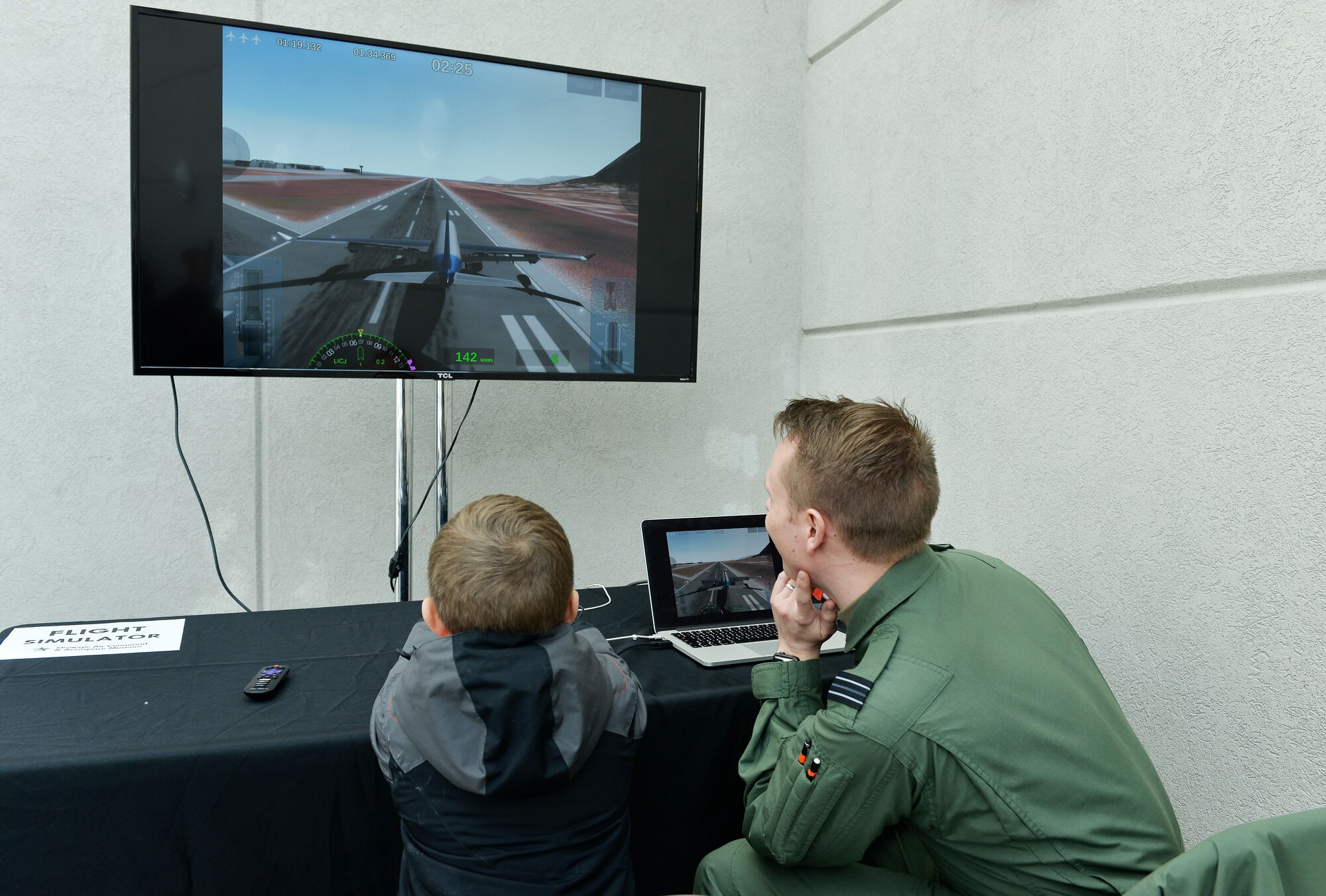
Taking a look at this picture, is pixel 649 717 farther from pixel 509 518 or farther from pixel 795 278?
pixel 795 278

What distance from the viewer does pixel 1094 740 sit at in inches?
42.4

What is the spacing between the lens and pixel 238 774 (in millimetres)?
1265

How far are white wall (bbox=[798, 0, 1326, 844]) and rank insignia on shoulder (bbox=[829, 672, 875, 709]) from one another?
2.79ft

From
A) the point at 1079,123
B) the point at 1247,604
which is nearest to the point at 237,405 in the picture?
the point at 1079,123

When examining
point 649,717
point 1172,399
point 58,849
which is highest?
point 1172,399

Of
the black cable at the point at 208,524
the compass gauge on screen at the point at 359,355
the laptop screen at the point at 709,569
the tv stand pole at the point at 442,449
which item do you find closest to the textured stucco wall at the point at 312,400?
the black cable at the point at 208,524

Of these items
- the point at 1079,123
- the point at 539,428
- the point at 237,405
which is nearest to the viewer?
the point at 1079,123

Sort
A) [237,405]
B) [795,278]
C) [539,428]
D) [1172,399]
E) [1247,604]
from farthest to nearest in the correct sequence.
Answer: [795,278] < [539,428] < [237,405] < [1172,399] < [1247,604]

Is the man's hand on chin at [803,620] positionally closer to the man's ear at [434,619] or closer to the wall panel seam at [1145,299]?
the man's ear at [434,619]

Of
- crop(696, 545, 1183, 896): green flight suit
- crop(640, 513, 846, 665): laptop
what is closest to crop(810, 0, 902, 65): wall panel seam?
crop(640, 513, 846, 665): laptop

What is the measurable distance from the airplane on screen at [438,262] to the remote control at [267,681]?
0.93m

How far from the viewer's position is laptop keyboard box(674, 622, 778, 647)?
178cm

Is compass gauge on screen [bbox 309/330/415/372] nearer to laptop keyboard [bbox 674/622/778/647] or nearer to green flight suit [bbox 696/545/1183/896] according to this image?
laptop keyboard [bbox 674/622/778/647]

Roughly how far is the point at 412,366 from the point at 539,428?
0.74m
